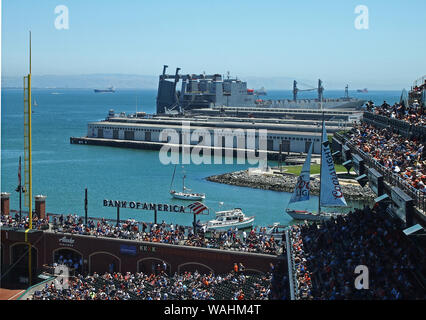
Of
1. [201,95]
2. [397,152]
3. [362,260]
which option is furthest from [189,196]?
[201,95]

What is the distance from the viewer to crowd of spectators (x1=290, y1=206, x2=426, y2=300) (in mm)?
14219

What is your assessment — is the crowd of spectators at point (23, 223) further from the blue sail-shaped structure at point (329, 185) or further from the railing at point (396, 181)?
the railing at point (396, 181)

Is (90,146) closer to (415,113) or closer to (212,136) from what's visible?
(212,136)

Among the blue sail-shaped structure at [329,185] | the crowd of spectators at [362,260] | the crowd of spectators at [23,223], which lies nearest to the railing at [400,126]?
the blue sail-shaped structure at [329,185]

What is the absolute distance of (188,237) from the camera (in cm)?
2461

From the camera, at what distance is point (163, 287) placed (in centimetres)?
2116

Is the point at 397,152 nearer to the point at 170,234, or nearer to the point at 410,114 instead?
the point at 410,114

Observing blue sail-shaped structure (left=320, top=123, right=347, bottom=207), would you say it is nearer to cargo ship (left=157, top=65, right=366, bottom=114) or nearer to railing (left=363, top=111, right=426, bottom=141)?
railing (left=363, top=111, right=426, bottom=141)

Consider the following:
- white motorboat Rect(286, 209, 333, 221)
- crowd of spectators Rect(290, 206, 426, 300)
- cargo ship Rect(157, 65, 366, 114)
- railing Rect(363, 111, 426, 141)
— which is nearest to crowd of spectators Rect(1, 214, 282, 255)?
crowd of spectators Rect(290, 206, 426, 300)

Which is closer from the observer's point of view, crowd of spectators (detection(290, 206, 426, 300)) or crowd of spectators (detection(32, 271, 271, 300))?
crowd of spectators (detection(290, 206, 426, 300))

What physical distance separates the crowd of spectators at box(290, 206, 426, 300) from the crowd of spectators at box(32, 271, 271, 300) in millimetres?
2104

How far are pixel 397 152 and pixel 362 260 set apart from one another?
6.44m
